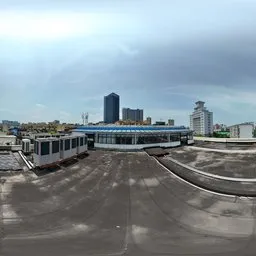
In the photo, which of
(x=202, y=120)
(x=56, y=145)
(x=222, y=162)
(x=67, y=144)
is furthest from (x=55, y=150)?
(x=202, y=120)

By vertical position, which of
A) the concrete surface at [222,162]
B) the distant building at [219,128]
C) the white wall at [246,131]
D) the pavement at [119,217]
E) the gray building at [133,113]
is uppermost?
the gray building at [133,113]

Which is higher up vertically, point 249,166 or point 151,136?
point 151,136

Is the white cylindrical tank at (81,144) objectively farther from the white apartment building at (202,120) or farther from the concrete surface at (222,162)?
the white apartment building at (202,120)

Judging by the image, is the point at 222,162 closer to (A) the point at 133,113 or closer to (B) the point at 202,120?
(A) the point at 133,113

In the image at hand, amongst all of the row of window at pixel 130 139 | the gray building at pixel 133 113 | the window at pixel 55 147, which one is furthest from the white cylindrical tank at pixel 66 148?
the gray building at pixel 133 113

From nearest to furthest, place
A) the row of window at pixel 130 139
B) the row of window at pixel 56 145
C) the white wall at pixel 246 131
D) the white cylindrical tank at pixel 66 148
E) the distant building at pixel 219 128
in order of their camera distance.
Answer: the row of window at pixel 56 145
the white cylindrical tank at pixel 66 148
the row of window at pixel 130 139
the white wall at pixel 246 131
the distant building at pixel 219 128

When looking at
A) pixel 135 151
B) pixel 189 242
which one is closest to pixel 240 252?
pixel 189 242

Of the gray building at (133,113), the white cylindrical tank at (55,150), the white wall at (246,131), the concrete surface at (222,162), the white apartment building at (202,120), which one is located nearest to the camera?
the concrete surface at (222,162)

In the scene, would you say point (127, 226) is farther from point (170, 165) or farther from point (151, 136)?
point (151, 136)
